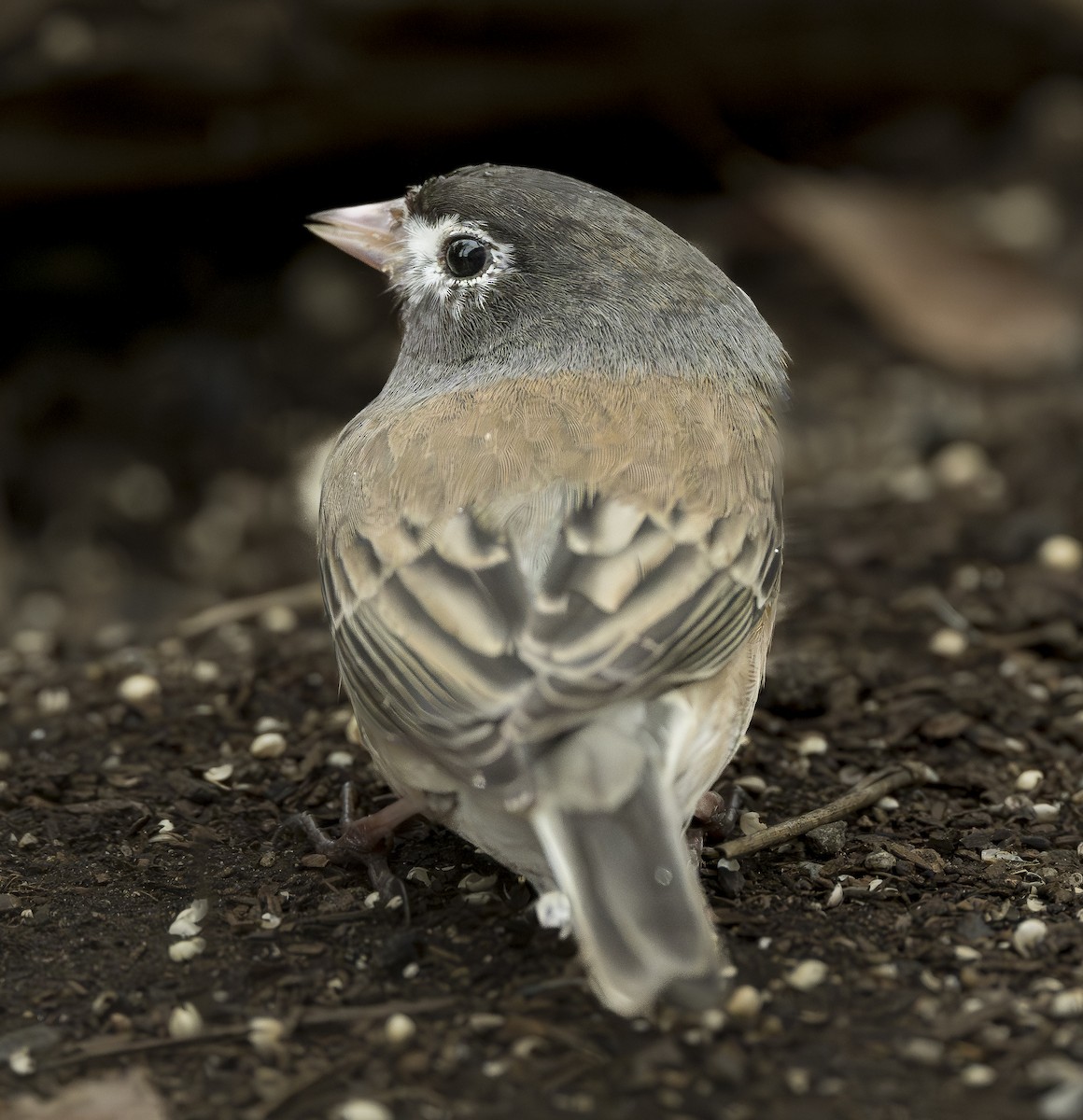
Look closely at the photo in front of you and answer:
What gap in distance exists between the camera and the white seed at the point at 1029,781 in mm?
3771

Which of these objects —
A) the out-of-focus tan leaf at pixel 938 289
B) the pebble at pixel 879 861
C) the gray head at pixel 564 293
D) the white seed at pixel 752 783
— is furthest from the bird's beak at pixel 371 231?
the out-of-focus tan leaf at pixel 938 289

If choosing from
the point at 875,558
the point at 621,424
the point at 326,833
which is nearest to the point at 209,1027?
the point at 326,833

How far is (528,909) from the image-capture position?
10.2ft

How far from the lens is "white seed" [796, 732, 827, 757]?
3996mm

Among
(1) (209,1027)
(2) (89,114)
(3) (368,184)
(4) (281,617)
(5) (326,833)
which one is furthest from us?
(3) (368,184)

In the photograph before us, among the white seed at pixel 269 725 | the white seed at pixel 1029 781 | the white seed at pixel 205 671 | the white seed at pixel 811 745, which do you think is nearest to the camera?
the white seed at pixel 1029 781

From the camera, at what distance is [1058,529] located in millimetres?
5258

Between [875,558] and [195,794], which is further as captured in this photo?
[875,558]

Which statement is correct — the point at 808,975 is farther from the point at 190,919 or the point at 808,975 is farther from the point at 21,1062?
the point at 21,1062

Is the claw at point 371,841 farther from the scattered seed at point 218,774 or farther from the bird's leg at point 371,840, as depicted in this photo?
the scattered seed at point 218,774

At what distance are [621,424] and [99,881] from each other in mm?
1581

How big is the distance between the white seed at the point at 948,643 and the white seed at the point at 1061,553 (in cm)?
63

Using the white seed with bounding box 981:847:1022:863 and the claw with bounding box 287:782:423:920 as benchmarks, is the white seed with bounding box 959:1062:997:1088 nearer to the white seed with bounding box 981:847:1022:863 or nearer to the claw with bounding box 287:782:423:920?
the white seed with bounding box 981:847:1022:863

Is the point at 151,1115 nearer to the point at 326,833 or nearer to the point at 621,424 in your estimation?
the point at 326,833
